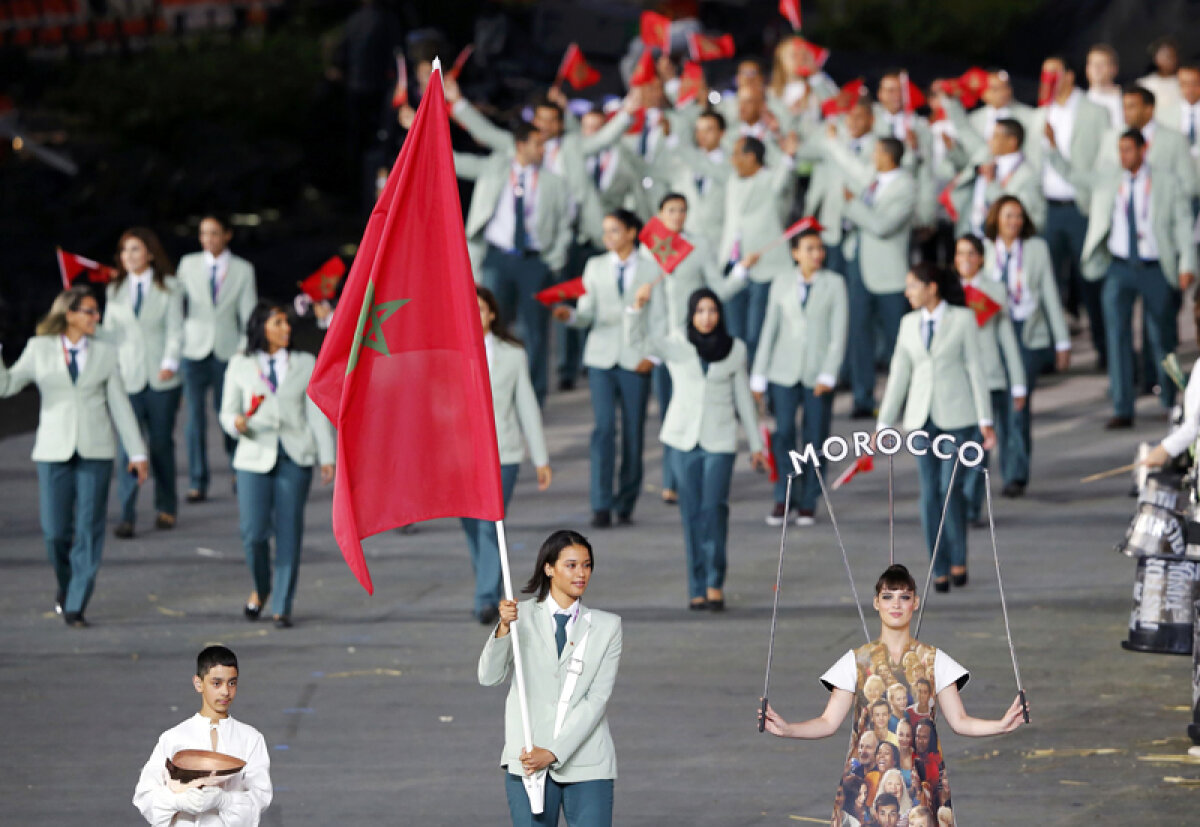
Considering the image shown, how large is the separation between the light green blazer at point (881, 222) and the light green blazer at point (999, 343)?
9.29ft

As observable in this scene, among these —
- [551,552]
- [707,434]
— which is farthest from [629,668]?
[551,552]

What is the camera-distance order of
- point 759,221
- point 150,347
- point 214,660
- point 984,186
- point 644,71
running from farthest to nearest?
1. point 644,71
2. point 984,186
3. point 759,221
4. point 150,347
5. point 214,660

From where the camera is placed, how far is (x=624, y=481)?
1617 cm

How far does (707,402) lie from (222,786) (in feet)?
21.1

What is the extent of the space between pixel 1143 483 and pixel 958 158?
30.7 feet

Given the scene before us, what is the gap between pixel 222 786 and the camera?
761cm

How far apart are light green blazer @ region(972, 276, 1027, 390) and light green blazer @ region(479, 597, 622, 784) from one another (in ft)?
24.9

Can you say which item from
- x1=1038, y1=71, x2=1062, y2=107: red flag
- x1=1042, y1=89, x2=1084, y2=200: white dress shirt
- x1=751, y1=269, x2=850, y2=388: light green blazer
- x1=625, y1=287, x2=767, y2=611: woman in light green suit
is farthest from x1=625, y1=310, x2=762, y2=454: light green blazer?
x1=1038, y1=71, x2=1062, y2=107: red flag

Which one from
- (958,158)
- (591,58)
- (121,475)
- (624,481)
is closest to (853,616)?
(624,481)

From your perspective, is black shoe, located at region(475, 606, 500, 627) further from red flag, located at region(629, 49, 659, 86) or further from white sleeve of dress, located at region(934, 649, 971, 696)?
red flag, located at region(629, 49, 659, 86)

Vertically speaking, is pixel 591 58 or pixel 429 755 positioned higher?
pixel 591 58

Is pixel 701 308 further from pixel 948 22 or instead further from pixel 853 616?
pixel 948 22

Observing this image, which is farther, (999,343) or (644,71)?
(644,71)

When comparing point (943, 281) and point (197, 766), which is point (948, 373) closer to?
point (943, 281)
